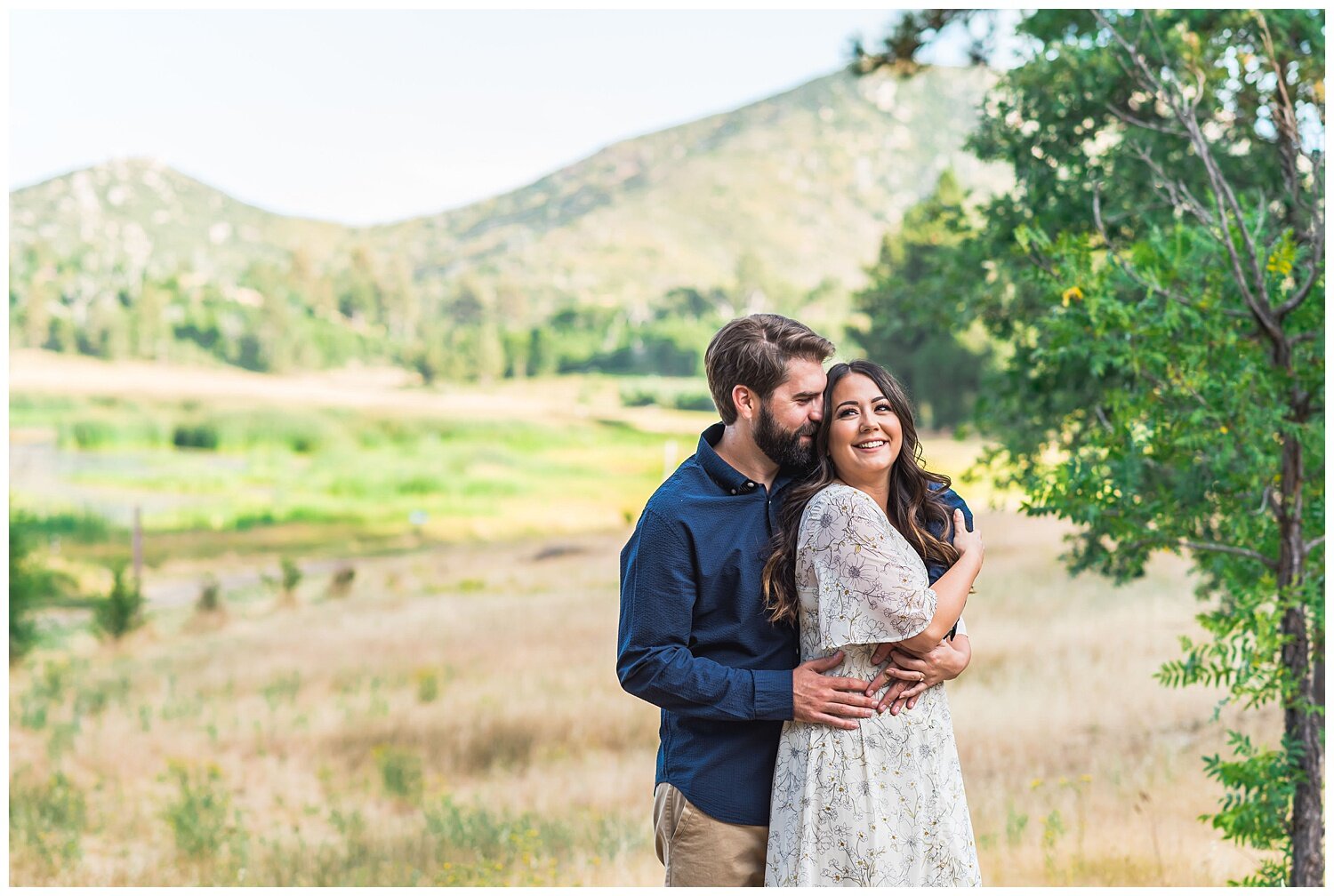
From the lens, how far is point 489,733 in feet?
28.6

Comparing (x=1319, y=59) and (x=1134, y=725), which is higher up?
(x=1319, y=59)

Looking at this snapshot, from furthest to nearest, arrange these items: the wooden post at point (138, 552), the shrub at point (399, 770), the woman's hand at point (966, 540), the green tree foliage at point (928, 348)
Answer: the green tree foliage at point (928, 348) < the wooden post at point (138, 552) < the shrub at point (399, 770) < the woman's hand at point (966, 540)

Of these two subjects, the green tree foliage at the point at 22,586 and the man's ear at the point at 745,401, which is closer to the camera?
the man's ear at the point at 745,401

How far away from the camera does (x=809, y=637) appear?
2037 millimetres

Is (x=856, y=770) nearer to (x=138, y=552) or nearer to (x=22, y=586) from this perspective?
(x=22, y=586)

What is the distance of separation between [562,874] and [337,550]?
588cm

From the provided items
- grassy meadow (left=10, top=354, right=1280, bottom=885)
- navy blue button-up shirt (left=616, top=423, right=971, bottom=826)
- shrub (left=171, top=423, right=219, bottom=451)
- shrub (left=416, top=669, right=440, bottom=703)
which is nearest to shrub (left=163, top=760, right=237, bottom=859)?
grassy meadow (left=10, top=354, right=1280, bottom=885)

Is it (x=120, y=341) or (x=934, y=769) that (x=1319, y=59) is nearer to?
(x=934, y=769)

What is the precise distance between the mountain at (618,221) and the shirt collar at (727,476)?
36.1ft

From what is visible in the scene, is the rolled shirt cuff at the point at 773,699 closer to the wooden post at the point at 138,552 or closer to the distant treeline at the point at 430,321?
the distant treeline at the point at 430,321

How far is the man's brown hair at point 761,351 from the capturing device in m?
2.02

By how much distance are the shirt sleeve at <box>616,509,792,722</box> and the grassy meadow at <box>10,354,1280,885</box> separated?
3.48 m

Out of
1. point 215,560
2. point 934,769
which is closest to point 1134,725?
point 934,769

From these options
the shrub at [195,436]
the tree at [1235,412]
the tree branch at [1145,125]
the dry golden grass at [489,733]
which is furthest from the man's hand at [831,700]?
the shrub at [195,436]
